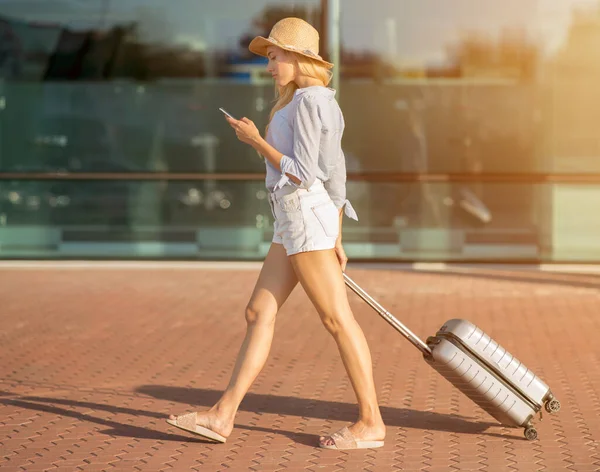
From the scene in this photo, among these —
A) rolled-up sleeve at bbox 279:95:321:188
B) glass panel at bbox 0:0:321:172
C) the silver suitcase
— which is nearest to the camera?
rolled-up sleeve at bbox 279:95:321:188


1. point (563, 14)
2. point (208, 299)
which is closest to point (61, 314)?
point (208, 299)

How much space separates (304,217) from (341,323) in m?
0.48

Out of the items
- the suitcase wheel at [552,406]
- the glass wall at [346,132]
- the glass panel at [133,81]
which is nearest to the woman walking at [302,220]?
the suitcase wheel at [552,406]

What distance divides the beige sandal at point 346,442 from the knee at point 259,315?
0.57 meters

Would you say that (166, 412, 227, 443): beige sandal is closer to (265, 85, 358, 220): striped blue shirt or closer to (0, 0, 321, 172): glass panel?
(265, 85, 358, 220): striped blue shirt

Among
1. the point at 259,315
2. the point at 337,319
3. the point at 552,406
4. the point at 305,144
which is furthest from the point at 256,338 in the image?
the point at 552,406

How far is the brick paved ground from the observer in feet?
17.8

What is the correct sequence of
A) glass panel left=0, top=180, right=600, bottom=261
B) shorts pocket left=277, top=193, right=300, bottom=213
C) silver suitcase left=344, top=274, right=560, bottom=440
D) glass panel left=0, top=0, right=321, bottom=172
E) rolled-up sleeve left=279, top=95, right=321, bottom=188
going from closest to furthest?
rolled-up sleeve left=279, top=95, right=321, bottom=188
shorts pocket left=277, top=193, right=300, bottom=213
silver suitcase left=344, top=274, right=560, bottom=440
glass panel left=0, top=180, right=600, bottom=261
glass panel left=0, top=0, right=321, bottom=172

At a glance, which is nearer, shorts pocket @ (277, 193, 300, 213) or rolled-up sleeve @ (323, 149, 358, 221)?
shorts pocket @ (277, 193, 300, 213)

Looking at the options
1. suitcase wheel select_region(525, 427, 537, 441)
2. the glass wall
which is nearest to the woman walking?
suitcase wheel select_region(525, 427, 537, 441)

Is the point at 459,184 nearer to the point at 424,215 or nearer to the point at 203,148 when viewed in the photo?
the point at 424,215

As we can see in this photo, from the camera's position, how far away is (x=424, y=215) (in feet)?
46.9

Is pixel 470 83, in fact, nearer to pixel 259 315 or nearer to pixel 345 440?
pixel 259 315

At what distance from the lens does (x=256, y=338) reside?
5547 millimetres
